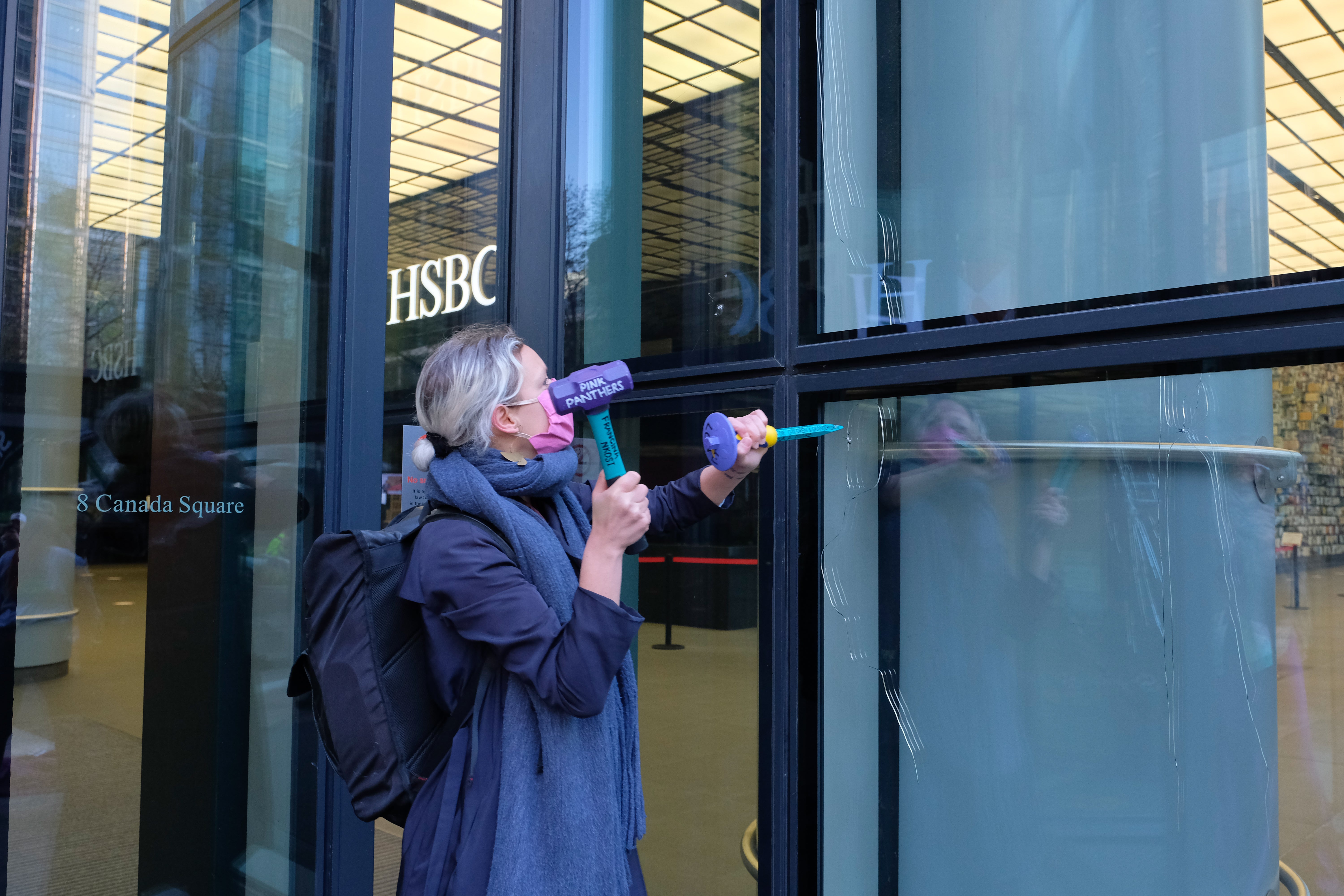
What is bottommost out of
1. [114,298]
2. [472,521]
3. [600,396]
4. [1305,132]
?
[472,521]

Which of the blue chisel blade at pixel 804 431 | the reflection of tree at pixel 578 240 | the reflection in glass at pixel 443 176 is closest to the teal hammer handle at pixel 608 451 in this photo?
the blue chisel blade at pixel 804 431

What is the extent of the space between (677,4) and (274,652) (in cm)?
226

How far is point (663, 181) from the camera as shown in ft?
9.36

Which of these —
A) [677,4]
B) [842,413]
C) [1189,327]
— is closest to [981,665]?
[842,413]

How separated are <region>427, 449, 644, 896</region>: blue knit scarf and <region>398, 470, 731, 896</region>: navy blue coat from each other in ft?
0.11

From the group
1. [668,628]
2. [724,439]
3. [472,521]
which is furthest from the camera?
[668,628]

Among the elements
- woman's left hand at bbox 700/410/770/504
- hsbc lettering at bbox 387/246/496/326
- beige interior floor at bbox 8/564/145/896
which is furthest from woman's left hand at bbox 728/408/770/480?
beige interior floor at bbox 8/564/145/896

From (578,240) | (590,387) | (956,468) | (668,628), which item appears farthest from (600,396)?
(578,240)

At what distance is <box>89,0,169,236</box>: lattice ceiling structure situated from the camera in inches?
93.8

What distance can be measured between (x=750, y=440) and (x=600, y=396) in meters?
0.39

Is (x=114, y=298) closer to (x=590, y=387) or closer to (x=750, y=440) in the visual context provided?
(x=590, y=387)

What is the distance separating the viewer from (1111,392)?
1.90 metres

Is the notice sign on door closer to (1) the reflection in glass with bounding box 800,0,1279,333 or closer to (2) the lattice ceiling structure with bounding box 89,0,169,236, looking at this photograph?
(2) the lattice ceiling structure with bounding box 89,0,169,236

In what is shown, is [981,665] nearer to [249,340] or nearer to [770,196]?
[770,196]
